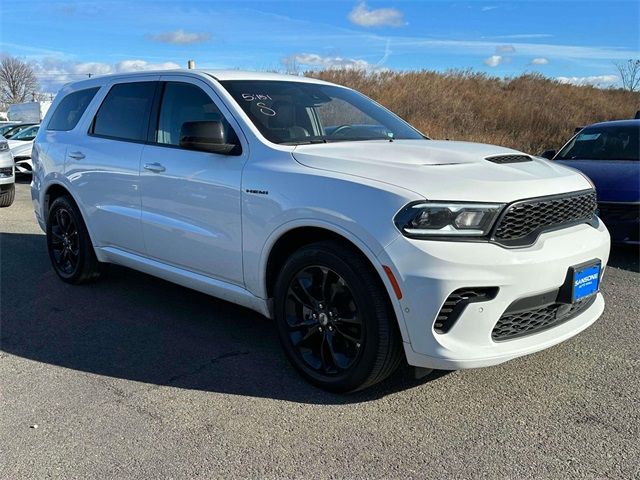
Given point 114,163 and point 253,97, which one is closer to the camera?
point 253,97

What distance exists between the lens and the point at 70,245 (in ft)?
17.8

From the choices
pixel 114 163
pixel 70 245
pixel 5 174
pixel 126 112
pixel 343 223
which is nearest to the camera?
pixel 343 223

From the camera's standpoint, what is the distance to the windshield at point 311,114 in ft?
12.6

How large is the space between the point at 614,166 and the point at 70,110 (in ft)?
19.0

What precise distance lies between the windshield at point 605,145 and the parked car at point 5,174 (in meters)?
8.64

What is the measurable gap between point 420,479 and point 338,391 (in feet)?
2.71

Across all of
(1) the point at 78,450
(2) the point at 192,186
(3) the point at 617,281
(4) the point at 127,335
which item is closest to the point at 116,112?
(2) the point at 192,186

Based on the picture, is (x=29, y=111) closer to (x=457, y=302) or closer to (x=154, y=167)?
(x=154, y=167)

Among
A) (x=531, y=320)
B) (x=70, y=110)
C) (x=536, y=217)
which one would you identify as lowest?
(x=531, y=320)

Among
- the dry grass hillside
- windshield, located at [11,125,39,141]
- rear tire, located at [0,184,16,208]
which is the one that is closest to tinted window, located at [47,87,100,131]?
rear tire, located at [0,184,16,208]

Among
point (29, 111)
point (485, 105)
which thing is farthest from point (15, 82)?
point (485, 105)

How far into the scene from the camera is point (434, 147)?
12.4ft

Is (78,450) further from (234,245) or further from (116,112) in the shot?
(116,112)

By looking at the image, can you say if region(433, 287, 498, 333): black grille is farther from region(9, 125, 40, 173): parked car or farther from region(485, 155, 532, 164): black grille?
region(9, 125, 40, 173): parked car
